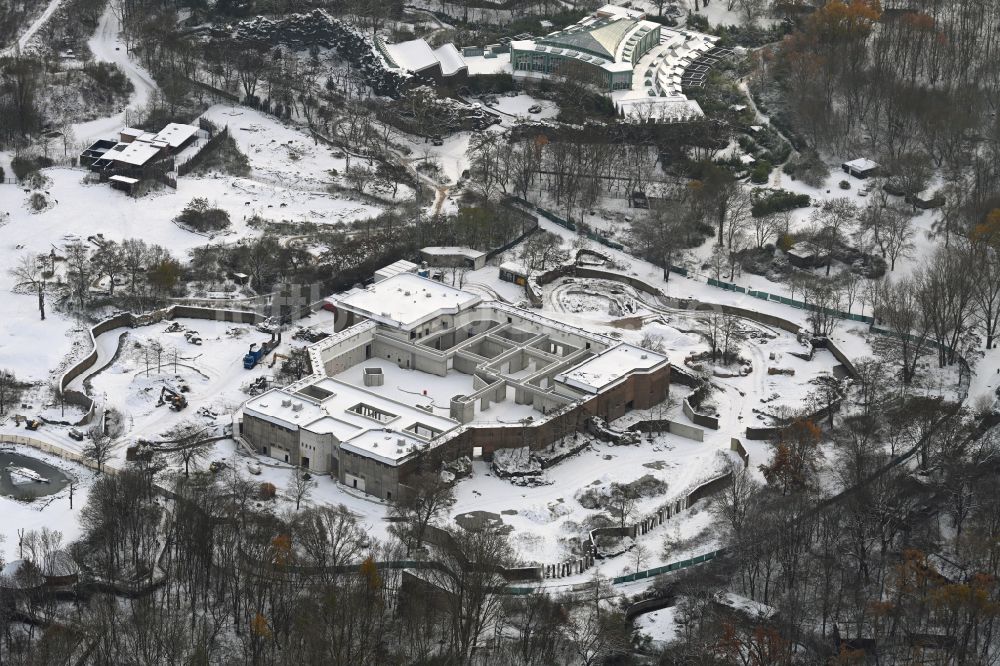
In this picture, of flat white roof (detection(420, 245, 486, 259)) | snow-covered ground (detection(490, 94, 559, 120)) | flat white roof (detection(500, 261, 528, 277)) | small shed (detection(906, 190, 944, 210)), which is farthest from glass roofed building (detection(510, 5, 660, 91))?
flat white roof (detection(500, 261, 528, 277))

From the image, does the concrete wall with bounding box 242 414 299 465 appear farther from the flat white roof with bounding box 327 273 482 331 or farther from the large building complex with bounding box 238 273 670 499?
the flat white roof with bounding box 327 273 482 331

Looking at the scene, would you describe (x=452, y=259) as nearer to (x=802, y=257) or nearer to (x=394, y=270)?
(x=394, y=270)

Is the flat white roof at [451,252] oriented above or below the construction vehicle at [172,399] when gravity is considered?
above

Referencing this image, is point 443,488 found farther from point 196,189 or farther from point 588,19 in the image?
point 588,19

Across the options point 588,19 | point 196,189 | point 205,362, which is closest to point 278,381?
point 205,362

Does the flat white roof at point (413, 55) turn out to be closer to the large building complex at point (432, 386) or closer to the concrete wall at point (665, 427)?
the large building complex at point (432, 386)

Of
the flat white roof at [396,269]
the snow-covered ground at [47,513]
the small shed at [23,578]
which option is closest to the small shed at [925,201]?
the flat white roof at [396,269]
